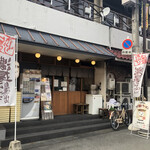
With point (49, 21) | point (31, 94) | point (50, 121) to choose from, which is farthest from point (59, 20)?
point (50, 121)

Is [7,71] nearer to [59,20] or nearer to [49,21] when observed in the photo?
[49,21]

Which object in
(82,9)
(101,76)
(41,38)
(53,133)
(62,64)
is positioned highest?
(82,9)

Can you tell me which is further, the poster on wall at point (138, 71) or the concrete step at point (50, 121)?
the poster on wall at point (138, 71)

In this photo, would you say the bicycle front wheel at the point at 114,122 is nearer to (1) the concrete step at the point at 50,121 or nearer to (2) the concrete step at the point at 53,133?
(2) the concrete step at the point at 53,133

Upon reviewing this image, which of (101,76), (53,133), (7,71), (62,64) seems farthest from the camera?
(101,76)

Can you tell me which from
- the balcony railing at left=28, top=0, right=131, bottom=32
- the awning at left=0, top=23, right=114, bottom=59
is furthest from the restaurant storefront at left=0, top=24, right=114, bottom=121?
the balcony railing at left=28, top=0, right=131, bottom=32

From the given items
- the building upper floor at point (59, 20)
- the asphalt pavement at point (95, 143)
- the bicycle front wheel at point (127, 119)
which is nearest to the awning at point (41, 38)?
the building upper floor at point (59, 20)

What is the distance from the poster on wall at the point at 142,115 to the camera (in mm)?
7242

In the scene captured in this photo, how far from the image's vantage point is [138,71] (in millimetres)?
7918

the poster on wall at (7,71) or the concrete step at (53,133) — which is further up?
the poster on wall at (7,71)

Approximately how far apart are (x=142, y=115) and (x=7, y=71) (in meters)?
5.89

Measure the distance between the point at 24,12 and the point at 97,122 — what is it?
21.0 ft

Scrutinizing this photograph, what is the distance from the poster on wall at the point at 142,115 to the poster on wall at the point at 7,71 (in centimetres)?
546

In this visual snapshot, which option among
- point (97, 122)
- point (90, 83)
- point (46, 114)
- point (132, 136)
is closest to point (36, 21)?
point (46, 114)
